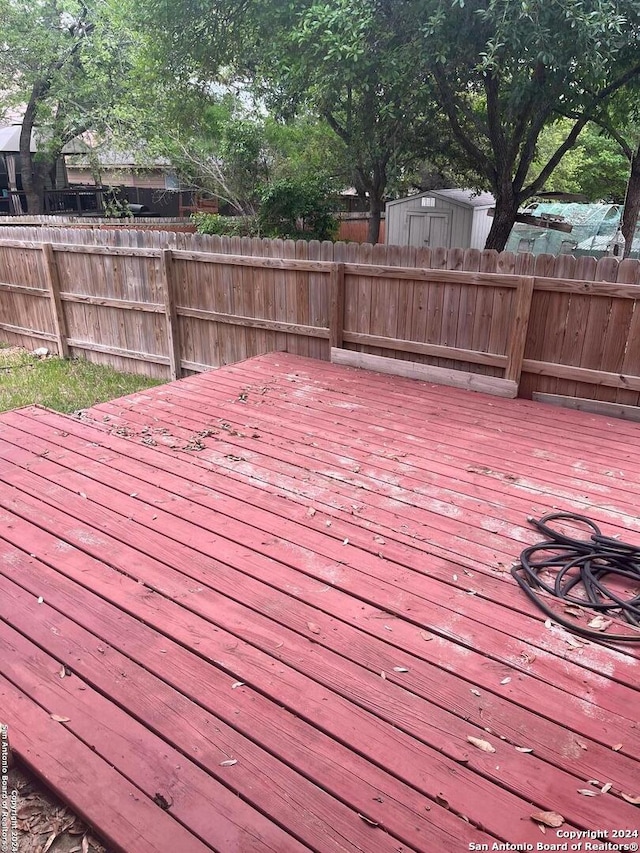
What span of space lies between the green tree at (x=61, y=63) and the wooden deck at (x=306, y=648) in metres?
14.0

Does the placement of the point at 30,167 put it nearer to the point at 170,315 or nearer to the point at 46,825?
the point at 170,315

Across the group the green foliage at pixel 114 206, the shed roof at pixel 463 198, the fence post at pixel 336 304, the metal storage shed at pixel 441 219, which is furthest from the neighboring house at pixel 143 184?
the fence post at pixel 336 304

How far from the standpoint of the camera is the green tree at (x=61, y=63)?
1396 cm

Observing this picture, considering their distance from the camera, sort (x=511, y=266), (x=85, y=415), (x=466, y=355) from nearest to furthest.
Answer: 1. (x=85, y=415)
2. (x=511, y=266)
3. (x=466, y=355)

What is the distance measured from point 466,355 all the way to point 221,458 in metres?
2.37

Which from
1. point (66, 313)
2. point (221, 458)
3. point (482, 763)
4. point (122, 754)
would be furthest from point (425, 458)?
point (66, 313)

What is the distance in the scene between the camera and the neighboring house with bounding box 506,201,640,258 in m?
14.3

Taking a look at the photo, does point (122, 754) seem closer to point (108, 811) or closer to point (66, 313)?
point (108, 811)

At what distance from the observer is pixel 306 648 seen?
2.07 m

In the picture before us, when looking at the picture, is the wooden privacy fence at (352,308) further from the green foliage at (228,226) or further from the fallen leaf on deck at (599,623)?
the green foliage at (228,226)

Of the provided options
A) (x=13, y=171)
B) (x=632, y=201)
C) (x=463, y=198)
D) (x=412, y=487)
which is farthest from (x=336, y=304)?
(x=13, y=171)

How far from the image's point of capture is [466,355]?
16.5 ft

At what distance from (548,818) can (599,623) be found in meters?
0.88

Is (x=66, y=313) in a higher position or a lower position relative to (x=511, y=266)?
lower
